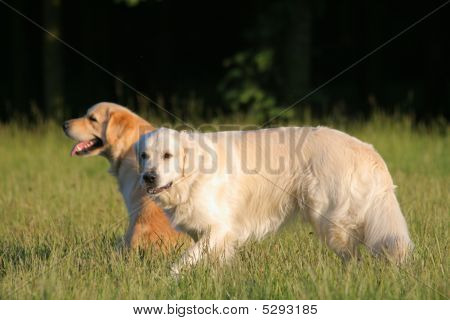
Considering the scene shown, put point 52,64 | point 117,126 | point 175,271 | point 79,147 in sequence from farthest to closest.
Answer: point 52,64
point 79,147
point 117,126
point 175,271

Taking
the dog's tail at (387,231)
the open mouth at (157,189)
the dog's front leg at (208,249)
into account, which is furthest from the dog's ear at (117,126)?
the dog's tail at (387,231)

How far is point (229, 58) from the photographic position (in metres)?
21.9

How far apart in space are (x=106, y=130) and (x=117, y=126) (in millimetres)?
116

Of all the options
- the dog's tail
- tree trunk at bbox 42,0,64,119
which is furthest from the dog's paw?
tree trunk at bbox 42,0,64,119

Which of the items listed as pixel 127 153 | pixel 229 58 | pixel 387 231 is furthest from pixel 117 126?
pixel 229 58

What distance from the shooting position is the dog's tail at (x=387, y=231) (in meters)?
5.29

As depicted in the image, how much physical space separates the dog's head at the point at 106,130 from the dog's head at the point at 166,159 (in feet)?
2.47

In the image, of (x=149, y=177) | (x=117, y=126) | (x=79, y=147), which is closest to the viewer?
(x=149, y=177)

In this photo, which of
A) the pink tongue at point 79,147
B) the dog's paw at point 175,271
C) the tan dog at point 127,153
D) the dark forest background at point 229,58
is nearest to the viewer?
the dog's paw at point 175,271

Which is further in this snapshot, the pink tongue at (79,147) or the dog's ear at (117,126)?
the pink tongue at (79,147)

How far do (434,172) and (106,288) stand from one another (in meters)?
6.38

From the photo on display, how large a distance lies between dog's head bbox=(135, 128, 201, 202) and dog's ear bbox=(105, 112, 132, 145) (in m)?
0.76

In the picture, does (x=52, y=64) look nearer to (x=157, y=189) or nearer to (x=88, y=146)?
(x=88, y=146)

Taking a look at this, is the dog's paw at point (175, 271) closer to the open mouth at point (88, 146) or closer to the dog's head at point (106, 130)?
the dog's head at point (106, 130)
